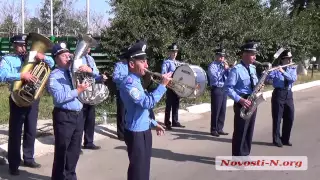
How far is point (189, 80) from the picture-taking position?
5.81 m

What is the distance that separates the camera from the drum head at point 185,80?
5445mm

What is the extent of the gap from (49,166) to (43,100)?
20.8ft

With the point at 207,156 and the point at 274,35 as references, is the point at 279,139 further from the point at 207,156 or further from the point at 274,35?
the point at 274,35

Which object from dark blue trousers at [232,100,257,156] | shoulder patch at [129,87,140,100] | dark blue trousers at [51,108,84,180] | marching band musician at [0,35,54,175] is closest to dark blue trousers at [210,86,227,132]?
dark blue trousers at [232,100,257,156]

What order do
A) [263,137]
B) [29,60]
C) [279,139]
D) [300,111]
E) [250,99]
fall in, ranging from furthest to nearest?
[300,111] → [263,137] → [279,139] → [250,99] → [29,60]

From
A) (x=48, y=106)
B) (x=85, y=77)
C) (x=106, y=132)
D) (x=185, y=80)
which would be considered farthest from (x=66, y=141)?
(x=48, y=106)

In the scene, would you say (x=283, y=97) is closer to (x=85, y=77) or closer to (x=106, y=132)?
(x=106, y=132)

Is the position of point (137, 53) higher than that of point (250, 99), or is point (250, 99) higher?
point (137, 53)

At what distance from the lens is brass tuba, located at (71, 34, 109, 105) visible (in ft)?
17.2

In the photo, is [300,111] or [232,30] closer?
[300,111]

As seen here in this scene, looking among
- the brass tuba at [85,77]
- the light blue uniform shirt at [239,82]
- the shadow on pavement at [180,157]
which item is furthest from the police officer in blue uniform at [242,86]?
the brass tuba at [85,77]

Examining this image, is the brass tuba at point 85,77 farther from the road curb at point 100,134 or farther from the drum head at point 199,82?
the road curb at point 100,134

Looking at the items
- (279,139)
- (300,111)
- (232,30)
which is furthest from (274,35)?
(279,139)

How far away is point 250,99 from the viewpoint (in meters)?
6.37
